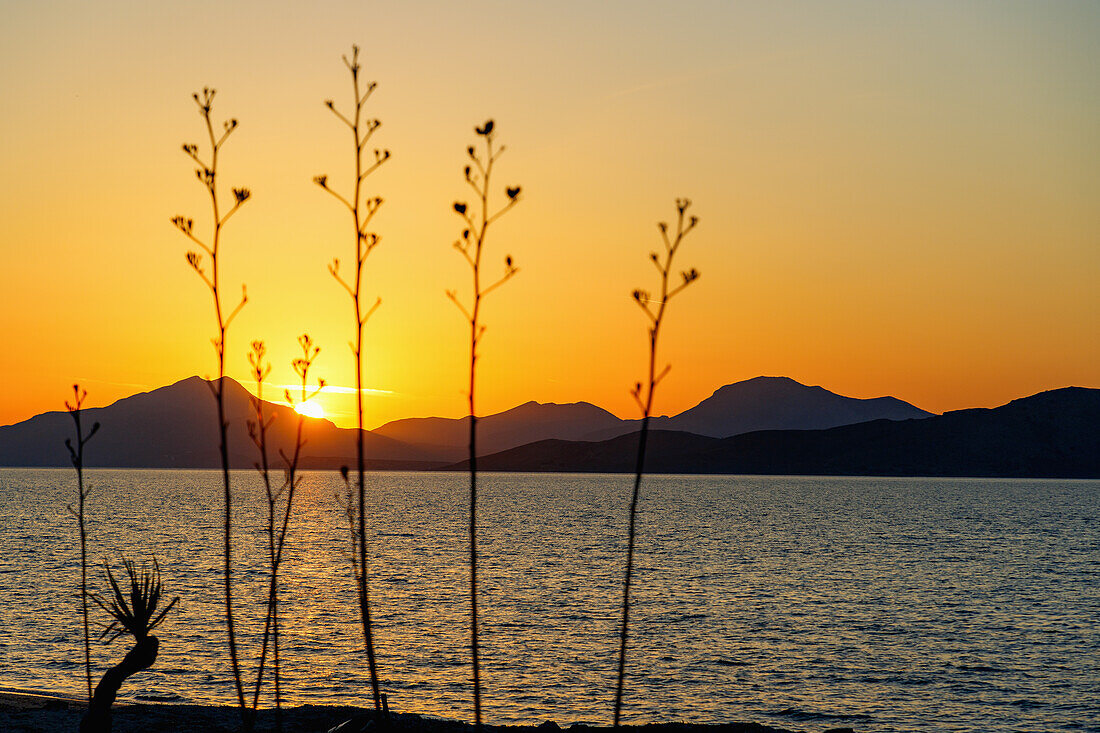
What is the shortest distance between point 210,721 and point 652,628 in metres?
22.4

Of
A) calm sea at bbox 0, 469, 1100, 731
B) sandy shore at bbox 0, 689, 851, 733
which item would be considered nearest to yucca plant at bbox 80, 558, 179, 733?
sandy shore at bbox 0, 689, 851, 733

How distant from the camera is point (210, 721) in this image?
19.4 m

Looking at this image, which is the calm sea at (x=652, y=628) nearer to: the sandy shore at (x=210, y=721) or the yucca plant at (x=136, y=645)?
the sandy shore at (x=210, y=721)

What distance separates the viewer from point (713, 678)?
95.9 ft

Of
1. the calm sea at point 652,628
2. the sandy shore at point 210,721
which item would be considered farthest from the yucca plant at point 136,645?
the calm sea at point 652,628

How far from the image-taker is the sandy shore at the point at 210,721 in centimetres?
1800

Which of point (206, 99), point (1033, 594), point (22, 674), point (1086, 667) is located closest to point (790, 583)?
point (1033, 594)

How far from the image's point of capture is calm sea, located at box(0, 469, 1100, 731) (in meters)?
26.2

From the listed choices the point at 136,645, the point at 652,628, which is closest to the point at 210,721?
the point at 136,645

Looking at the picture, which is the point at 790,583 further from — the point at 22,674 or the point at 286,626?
the point at 22,674

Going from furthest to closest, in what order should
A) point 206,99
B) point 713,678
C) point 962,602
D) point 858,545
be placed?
point 858,545
point 962,602
point 713,678
point 206,99

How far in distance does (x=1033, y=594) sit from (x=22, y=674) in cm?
4946

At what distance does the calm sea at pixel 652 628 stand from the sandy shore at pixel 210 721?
12.8ft

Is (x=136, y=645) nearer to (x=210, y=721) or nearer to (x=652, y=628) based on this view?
(x=210, y=721)
